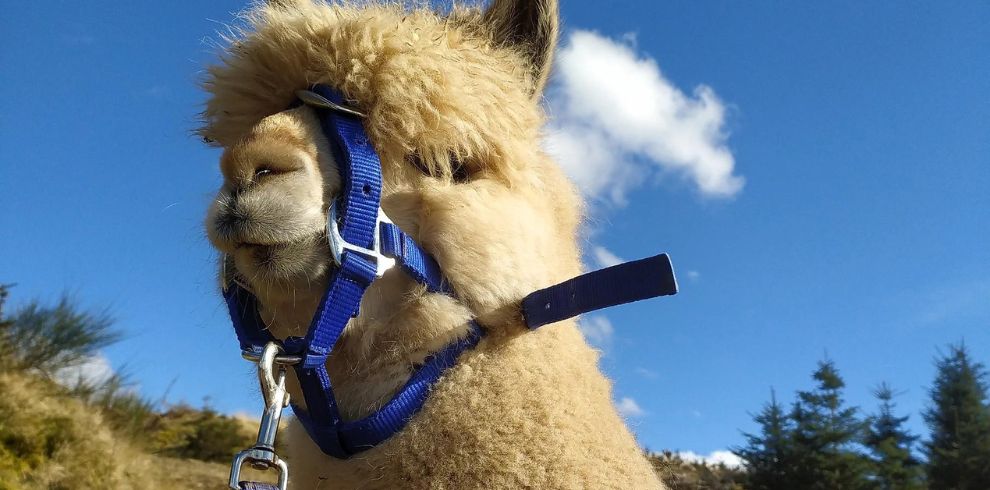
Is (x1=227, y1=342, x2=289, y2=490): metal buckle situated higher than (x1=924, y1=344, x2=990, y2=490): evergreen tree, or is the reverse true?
(x1=924, y1=344, x2=990, y2=490): evergreen tree

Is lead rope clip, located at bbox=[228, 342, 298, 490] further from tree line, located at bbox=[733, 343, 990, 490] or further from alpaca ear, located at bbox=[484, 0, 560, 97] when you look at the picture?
tree line, located at bbox=[733, 343, 990, 490]

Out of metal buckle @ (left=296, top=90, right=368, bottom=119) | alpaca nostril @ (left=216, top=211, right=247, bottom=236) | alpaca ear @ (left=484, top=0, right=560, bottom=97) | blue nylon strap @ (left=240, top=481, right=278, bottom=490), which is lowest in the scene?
blue nylon strap @ (left=240, top=481, right=278, bottom=490)

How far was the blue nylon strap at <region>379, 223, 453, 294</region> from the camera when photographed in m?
1.80

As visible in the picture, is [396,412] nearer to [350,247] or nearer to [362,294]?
[362,294]

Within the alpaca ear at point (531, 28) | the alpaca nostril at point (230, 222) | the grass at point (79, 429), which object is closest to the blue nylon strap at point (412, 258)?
the alpaca nostril at point (230, 222)

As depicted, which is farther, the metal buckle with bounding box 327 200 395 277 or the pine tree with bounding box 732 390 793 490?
the pine tree with bounding box 732 390 793 490

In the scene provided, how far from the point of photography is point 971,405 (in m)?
21.2

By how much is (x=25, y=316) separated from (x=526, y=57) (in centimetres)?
838

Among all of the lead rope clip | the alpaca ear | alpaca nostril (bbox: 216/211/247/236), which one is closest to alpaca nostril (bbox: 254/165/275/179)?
alpaca nostril (bbox: 216/211/247/236)

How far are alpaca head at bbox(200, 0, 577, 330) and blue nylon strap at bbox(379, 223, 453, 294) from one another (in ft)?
0.34

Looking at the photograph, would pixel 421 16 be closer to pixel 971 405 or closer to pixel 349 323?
pixel 349 323

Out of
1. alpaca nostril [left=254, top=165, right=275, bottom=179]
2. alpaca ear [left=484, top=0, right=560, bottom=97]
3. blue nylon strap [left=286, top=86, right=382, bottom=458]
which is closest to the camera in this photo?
blue nylon strap [left=286, top=86, right=382, bottom=458]

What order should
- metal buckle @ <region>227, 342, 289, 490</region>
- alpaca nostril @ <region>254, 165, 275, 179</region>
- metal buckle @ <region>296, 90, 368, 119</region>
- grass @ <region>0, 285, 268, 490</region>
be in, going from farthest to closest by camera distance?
1. grass @ <region>0, 285, 268, 490</region>
2. metal buckle @ <region>296, 90, 368, 119</region>
3. alpaca nostril @ <region>254, 165, 275, 179</region>
4. metal buckle @ <region>227, 342, 289, 490</region>

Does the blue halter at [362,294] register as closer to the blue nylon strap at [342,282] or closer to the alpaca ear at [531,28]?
the blue nylon strap at [342,282]
